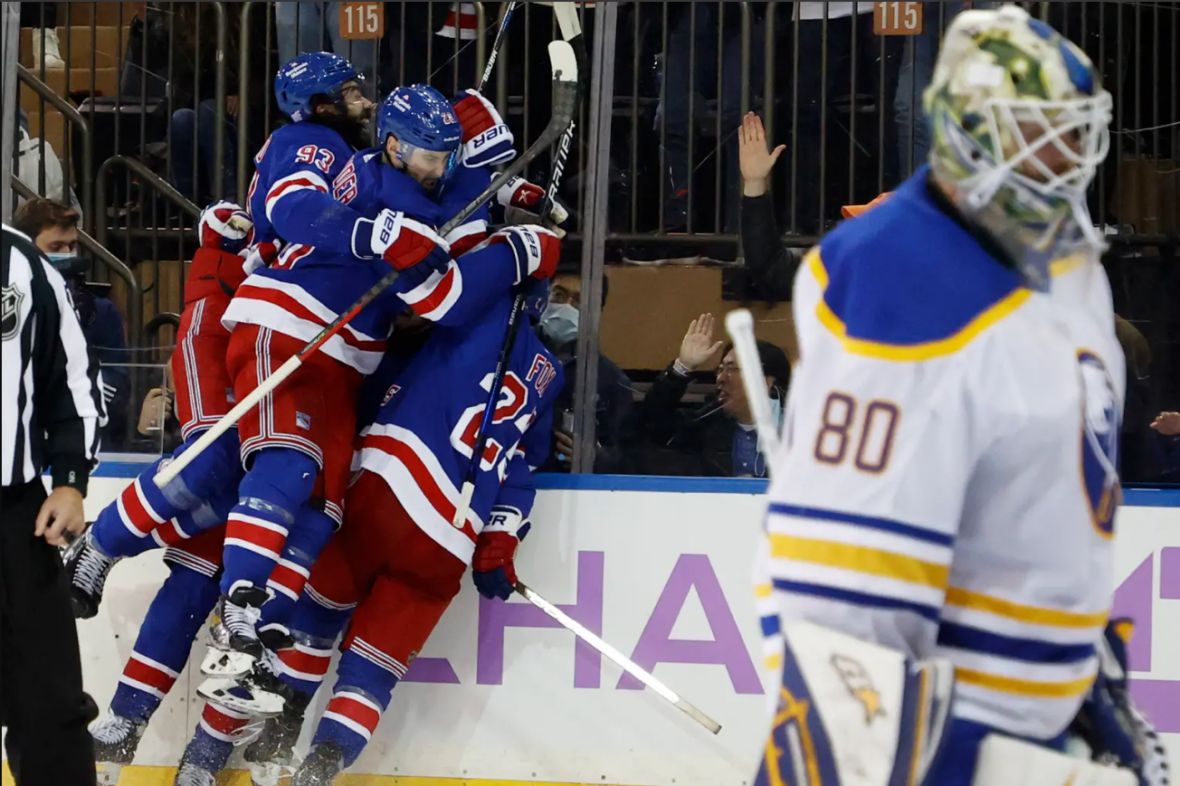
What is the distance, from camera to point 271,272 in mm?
2576

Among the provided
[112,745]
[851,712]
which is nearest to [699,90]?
[112,745]

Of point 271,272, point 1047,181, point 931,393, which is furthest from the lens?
point 271,272

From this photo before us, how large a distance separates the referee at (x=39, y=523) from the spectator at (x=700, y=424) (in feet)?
3.31

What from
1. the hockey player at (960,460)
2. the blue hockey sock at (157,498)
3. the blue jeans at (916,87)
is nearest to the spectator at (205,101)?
the blue hockey sock at (157,498)

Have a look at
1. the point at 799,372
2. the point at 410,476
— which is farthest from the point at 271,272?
the point at 799,372

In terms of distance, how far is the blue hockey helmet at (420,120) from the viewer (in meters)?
2.43

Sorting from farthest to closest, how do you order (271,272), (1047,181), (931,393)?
(271,272)
(1047,181)
(931,393)

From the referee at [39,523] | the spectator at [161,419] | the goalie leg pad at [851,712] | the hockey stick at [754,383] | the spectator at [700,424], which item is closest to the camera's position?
the goalie leg pad at [851,712]

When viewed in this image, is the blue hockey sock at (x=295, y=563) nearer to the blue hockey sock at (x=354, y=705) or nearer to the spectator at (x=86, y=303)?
the blue hockey sock at (x=354, y=705)

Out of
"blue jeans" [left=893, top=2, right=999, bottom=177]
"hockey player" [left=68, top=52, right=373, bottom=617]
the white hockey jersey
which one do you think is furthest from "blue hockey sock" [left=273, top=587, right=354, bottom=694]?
the white hockey jersey

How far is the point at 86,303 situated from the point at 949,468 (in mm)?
2078

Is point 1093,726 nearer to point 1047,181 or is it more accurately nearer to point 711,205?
point 1047,181

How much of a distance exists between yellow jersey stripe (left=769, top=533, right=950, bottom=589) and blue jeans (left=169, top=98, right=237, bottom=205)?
192 centimetres

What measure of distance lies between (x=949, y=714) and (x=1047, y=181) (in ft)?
1.35
